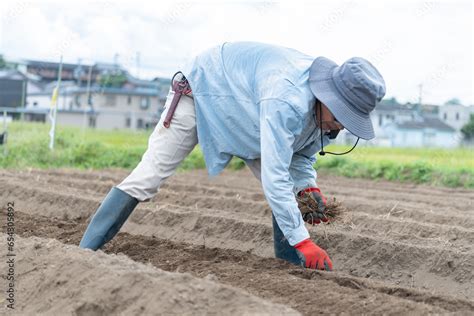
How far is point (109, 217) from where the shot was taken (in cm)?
459

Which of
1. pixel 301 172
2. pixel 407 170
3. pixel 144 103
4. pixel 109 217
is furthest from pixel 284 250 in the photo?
pixel 144 103

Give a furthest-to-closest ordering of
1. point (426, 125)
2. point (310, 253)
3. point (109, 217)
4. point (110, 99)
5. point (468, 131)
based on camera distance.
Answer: point (110, 99)
point (426, 125)
point (468, 131)
point (109, 217)
point (310, 253)

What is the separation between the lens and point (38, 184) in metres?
9.41

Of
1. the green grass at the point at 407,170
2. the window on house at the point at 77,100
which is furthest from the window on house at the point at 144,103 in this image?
the green grass at the point at 407,170

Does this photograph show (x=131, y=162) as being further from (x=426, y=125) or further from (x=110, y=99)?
(x=110, y=99)

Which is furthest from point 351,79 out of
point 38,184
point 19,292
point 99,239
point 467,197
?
point 467,197

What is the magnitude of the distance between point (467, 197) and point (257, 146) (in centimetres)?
755

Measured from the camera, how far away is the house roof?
34.8 meters

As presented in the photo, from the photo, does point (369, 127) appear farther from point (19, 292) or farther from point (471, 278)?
point (19, 292)

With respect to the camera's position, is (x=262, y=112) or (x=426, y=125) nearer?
(x=262, y=112)

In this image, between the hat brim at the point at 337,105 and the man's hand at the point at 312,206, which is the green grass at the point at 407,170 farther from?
the hat brim at the point at 337,105

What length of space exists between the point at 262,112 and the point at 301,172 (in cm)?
99

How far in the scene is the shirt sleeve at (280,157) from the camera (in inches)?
156

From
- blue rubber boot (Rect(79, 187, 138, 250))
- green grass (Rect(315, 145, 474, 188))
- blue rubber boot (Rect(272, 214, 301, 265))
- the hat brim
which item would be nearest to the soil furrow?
blue rubber boot (Rect(272, 214, 301, 265))
